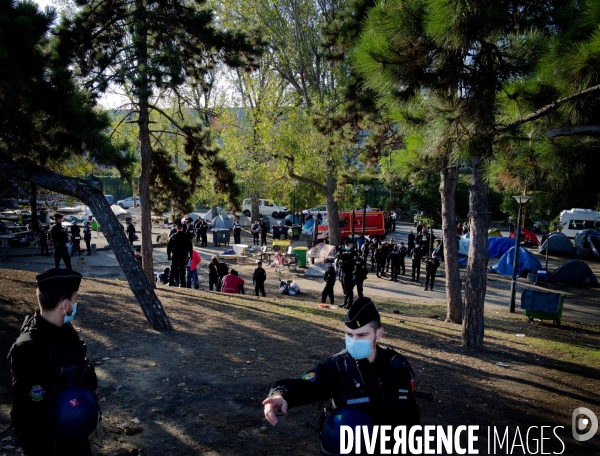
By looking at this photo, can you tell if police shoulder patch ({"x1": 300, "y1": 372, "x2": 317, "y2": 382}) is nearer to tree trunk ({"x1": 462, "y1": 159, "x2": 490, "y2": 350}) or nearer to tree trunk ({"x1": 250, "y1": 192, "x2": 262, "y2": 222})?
tree trunk ({"x1": 462, "y1": 159, "x2": 490, "y2": 350})

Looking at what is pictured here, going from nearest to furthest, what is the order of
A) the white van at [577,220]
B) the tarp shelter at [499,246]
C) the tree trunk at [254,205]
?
the tarp shelter at [499,246] → the white van at [577,220] → the tree trunk at [254,205]

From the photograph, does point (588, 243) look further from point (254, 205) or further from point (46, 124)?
point (46, 124)

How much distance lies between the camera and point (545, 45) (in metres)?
5.56

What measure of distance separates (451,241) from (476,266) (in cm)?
314

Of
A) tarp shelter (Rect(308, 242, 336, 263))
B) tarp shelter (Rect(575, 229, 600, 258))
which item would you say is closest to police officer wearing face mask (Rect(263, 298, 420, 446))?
tarp shelter (Rect(308, 242, 336, 263))

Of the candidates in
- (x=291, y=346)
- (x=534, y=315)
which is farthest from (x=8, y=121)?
(x=534, y=315)

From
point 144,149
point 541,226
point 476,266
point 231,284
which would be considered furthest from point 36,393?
point 541,226

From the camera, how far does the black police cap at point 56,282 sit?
3.35m

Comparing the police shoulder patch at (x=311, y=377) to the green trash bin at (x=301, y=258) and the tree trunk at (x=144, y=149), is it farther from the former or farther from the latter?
the green trash bin at (x=301, y=258)

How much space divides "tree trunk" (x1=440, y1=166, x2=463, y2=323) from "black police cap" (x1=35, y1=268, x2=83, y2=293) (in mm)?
10151

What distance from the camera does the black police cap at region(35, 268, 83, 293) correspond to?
335 cm

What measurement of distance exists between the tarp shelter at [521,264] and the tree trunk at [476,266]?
13476mm

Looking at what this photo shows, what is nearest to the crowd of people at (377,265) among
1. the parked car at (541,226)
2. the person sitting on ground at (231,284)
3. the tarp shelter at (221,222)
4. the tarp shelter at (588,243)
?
the person sitting on ground at (231,284)

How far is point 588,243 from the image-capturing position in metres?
28.2
